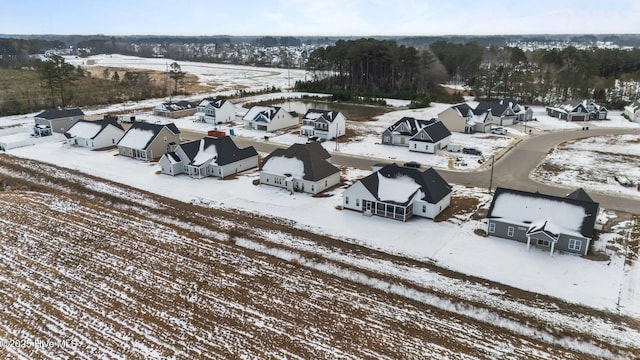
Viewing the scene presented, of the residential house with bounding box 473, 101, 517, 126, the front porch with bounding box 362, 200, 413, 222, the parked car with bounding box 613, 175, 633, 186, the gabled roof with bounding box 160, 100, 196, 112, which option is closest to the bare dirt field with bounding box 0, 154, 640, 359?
the front porch with bounding box 362, 200, 413, 222

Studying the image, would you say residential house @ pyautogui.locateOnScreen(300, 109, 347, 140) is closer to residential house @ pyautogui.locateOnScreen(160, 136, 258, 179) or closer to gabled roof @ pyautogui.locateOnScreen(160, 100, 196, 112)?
residential house @ pyautogui.locateOnScreen(160, 136, 258, 179)

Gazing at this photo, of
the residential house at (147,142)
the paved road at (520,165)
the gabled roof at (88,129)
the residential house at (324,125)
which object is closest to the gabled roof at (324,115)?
the residential house at (324,125)

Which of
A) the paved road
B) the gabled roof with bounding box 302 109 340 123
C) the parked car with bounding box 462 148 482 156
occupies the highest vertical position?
the gabled roof with bounding box 302 109 340 123

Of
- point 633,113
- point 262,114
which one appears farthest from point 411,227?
point 633,113

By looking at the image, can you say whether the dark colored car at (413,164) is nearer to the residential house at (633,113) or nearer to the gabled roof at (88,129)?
the gabled roof at (88,129)

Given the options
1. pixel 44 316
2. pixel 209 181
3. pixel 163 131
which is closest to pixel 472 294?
pixel 44 316

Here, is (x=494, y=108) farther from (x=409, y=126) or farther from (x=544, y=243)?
(x=544, y=243)
